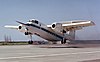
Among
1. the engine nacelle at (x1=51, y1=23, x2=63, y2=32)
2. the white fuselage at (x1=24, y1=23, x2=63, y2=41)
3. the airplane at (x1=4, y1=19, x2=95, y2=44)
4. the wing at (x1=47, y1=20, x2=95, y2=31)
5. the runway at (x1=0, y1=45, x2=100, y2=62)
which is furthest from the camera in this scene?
the engine nacelle at (x1=51, y1=23, x2=63, y2=32)

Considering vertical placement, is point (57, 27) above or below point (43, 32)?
above

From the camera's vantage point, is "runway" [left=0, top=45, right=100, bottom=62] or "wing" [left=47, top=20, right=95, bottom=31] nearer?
"runway" [left=0, top=45, right=100, bottom=62]

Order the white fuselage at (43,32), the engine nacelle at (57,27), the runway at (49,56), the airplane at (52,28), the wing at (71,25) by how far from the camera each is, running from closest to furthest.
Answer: the runway at (49,56), the wing at (71,25), the airplane at (52,28), the white fuselage at (43,32), the engine nacelle at (57,27)

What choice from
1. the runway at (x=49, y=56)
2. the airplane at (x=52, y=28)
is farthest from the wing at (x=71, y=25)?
the runway at (x=49, y=56)

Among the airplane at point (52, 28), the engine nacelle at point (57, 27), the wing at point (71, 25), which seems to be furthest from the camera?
the engine nacelle at point (57, 27)

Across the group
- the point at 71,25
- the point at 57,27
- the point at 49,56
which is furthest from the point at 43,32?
the point at 49,56

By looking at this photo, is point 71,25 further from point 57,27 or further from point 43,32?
point 43,32

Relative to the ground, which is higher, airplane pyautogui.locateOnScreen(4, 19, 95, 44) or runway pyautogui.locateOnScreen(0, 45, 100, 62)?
airplane pyautogui.locateOnScreen(4, 19, 95, 44)

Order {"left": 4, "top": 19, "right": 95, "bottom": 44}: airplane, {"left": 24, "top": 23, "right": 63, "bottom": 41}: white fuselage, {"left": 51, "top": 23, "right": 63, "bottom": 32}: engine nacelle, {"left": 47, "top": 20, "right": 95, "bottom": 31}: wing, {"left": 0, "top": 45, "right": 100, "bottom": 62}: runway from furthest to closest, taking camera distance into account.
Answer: {"left": 51, "top": 23, "right": 63, "bottom": 32}: engine nacelle
{"left": 24, "top": 23, "right": 63, "bottom": 41}: white fuselage
{"left": 4, "top": 19, "right": 95, "bottom": 44}: airplane
{"left": 47, "top": 20, "right": 95, "bottom": 31}: wing
{"left": 0, "top": 45, "right": 100, "bottom": 62}: runway

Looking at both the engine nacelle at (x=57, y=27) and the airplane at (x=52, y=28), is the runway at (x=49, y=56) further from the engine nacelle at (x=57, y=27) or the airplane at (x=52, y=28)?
the engine nacelle at (x=57, y=27)

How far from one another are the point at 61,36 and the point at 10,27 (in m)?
15.6

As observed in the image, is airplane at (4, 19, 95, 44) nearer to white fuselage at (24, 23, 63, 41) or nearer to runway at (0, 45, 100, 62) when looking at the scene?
white fuselage at (24, 23, 63, 41)

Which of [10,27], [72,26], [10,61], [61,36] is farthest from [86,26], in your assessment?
[10,61]

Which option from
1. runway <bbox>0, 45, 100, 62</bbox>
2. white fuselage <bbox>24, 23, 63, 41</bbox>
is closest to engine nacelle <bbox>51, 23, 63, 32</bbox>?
white fuselage <bbox>24, 23, 63, 41</bbox>
